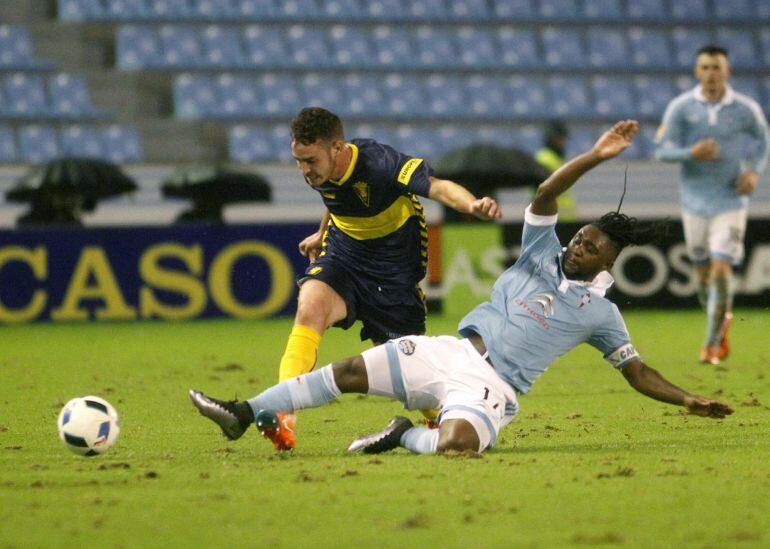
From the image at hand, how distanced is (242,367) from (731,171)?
412cm

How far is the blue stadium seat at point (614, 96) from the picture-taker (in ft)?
66.4

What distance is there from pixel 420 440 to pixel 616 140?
Answer: 4.90 feet

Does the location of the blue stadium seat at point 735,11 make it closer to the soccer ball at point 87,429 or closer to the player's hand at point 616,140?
the player's hand at point 616,140

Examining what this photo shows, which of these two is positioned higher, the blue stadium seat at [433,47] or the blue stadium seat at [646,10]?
the blue stadium seat at [646,10]

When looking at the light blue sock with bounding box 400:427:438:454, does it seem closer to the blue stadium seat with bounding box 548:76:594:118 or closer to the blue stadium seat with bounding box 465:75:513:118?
the blue stadium seat with bounding box 465:75:513:118

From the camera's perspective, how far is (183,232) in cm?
1488

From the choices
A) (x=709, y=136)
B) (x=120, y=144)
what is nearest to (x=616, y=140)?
(x=709, y=136)

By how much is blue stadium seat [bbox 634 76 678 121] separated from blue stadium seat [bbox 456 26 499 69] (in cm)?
224

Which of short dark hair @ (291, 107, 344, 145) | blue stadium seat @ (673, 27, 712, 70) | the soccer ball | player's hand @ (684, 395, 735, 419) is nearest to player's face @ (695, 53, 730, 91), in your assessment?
short dark hair @ (291, 107, 344, 145)

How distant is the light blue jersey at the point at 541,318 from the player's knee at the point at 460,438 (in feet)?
1.21

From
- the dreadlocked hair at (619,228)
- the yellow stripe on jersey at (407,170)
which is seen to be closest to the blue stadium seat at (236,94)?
the yellow stripe on jersey at (407,170)

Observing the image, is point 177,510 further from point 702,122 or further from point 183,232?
point 183,232

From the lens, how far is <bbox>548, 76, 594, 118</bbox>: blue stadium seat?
790 inches

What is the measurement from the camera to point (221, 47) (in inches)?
771
